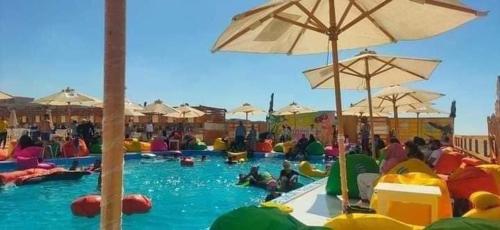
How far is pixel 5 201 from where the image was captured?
9430 millimetres

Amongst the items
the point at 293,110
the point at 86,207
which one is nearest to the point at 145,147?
the point at 293,110

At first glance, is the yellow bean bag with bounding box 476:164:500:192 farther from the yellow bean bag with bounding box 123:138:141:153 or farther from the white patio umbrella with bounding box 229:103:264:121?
the white patio umbrella with bounding box 229:103:264:121

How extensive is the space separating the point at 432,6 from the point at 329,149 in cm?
1494

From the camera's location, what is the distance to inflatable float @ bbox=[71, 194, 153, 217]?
766 cm

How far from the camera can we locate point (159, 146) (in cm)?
2058

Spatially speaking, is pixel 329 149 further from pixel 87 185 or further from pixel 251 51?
pixel 251 51

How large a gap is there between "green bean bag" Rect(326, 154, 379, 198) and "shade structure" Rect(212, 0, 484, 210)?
1.92 metres

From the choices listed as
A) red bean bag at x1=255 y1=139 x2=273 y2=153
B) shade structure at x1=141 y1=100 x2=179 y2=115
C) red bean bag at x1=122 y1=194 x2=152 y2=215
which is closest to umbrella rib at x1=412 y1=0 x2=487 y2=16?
red bean bag at x1=122 y1=194 x2=152 y2=215

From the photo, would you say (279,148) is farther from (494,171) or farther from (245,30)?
(245,30)

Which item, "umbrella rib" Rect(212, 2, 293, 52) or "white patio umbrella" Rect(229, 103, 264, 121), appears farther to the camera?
"white patio umbrella" Rect(229, 103, 264, 121)

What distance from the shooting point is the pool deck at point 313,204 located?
523 centimetres

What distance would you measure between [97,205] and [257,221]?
20.4 ft

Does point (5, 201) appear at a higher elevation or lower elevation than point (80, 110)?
lower

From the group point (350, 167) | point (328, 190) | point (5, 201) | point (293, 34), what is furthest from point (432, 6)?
point (5, 201)
